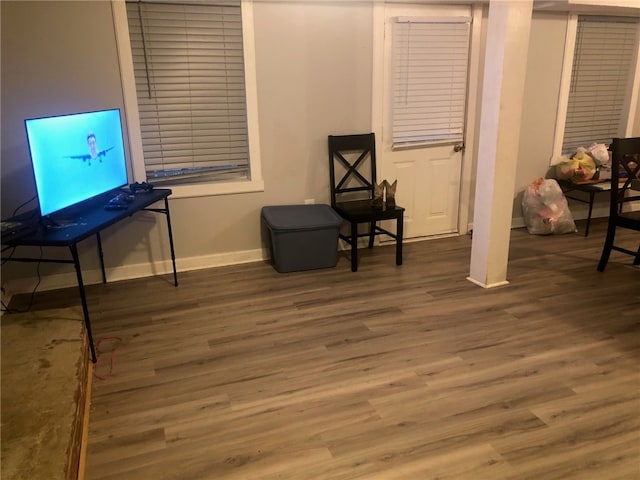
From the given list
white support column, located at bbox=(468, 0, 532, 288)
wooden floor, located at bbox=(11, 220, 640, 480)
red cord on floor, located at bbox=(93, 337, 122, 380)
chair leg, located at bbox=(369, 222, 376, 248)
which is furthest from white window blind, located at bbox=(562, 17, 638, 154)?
red cord on floor, located at bbox=(93, 337, 122, 380)

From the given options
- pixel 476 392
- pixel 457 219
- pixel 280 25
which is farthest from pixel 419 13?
pixel 476 392

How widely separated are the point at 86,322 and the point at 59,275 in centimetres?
129

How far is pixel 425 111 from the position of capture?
4.56 metres

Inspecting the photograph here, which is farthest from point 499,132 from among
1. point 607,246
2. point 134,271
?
point 134,271

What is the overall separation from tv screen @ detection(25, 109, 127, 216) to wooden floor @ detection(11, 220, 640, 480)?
84cm

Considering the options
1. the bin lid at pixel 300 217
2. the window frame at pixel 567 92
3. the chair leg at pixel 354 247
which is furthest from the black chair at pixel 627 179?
the bin lid at pixel 300 217

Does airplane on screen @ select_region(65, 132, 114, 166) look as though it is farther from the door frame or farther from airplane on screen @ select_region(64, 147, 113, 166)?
the door frame

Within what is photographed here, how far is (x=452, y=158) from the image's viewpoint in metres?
4.79

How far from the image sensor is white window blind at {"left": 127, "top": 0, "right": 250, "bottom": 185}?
3.76 metres

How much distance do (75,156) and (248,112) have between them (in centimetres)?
141

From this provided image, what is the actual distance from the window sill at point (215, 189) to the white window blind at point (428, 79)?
51.0 inches

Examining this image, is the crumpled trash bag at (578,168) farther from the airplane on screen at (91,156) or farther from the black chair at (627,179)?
the airplane on screen at (91,156)

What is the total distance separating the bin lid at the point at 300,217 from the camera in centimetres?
396

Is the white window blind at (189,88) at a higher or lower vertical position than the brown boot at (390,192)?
higher
